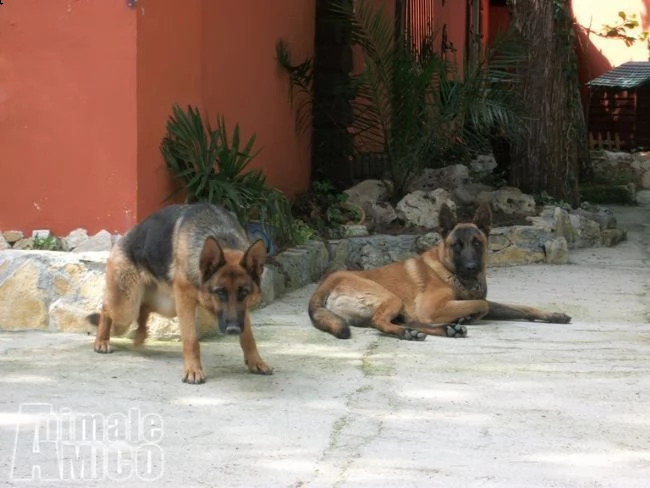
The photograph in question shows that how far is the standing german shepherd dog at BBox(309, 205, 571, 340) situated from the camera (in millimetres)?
7973

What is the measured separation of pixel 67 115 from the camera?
7.89m

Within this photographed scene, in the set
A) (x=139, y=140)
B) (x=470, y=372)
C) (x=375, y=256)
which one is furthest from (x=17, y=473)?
(x=375, y=256)

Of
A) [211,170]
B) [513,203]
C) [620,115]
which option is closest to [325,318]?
[211,170]

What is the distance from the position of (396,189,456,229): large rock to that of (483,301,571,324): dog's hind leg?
316 cm

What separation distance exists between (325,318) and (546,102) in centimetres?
678

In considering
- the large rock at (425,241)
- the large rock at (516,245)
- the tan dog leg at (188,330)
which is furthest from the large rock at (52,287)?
the large rock at (516,245)

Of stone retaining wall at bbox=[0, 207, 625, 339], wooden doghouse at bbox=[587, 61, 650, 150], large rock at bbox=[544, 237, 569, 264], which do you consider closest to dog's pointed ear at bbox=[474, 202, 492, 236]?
stone retaining wall at bbox=[0, 207, 625, 339]

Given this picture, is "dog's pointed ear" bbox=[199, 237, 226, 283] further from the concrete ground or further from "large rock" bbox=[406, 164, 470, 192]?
"large rock" bbox=[406, 164, 470, 192]

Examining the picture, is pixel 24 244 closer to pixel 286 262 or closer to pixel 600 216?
pixel 286 262

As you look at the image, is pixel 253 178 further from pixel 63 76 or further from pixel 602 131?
pixel 602 131

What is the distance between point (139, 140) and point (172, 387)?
98.9 inches

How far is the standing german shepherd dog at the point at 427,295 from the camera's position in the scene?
26.2ft

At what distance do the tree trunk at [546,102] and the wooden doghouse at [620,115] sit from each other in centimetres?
880

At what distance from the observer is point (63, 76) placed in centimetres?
786
